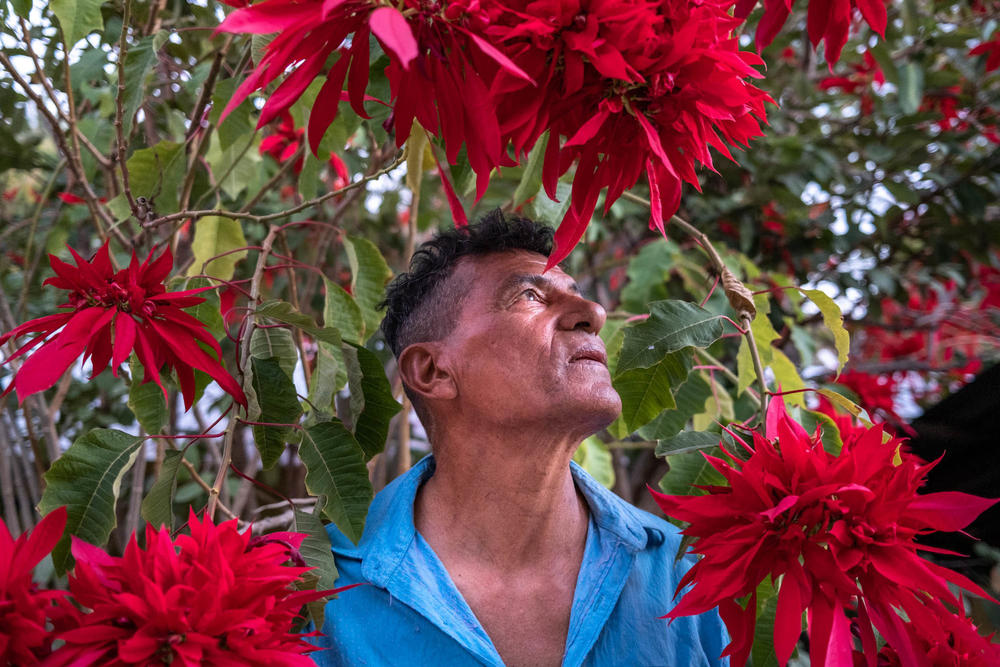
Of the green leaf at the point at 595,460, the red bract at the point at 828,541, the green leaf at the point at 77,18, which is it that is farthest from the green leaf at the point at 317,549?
the green leaf at the point at 595,460

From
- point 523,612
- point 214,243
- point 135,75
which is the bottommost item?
point 523,612

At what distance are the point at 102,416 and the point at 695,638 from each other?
1.44m

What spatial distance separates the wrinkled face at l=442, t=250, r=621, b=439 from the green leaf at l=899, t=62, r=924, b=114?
1.30 metres

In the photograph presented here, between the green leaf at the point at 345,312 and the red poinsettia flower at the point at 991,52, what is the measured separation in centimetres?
164

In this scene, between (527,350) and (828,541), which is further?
(527,350)

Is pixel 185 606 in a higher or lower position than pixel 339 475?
higher

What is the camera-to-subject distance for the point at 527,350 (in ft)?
3.72

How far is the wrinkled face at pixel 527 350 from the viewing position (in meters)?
1.09

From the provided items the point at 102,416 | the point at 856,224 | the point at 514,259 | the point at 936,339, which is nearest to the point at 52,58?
the point at 514,259

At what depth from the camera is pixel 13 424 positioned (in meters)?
1.58

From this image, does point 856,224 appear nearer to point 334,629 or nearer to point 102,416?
point 334,629

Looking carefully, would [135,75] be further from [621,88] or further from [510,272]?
[621,88]

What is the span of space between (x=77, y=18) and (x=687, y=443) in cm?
83

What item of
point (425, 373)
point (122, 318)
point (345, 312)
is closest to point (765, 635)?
point (425, 373)
